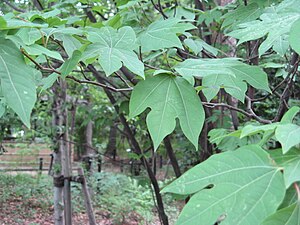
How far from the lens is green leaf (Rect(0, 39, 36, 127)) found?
57cm

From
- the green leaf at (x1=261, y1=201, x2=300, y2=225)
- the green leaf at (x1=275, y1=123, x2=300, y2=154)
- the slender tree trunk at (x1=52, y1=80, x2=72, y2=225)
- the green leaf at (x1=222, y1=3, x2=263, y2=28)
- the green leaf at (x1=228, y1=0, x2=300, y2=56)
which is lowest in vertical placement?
the slender tree trunk at (x1=52, y1=80, x2=72, y2=225)

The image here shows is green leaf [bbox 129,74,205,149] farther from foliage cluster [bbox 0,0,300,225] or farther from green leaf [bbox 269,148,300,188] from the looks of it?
green leaf [bbox 269,148,300,188]

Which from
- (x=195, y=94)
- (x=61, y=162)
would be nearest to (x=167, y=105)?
(x=195, y=94)

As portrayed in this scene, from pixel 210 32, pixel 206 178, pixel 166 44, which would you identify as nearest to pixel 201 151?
pixel 210 32

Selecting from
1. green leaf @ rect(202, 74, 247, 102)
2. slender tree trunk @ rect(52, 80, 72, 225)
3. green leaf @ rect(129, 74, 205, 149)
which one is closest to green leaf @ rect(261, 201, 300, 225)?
green leaf @ rect(129, 74, 205, 149)

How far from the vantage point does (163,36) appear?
0.85 metres

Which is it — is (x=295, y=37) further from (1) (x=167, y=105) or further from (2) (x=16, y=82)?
(2) (x=16, y=82)

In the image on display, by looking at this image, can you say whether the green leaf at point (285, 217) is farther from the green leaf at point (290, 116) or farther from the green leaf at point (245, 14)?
the green leaf at point (245, 14)

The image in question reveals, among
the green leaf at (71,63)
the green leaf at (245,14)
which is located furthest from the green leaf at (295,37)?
the green leaf at (245,14)

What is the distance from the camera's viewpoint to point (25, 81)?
1.99ft

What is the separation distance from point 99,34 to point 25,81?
0.29 meters

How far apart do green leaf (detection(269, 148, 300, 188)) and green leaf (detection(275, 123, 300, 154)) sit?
2 cm

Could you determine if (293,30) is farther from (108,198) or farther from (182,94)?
(108,198)

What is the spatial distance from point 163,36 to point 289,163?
0.49 meters
